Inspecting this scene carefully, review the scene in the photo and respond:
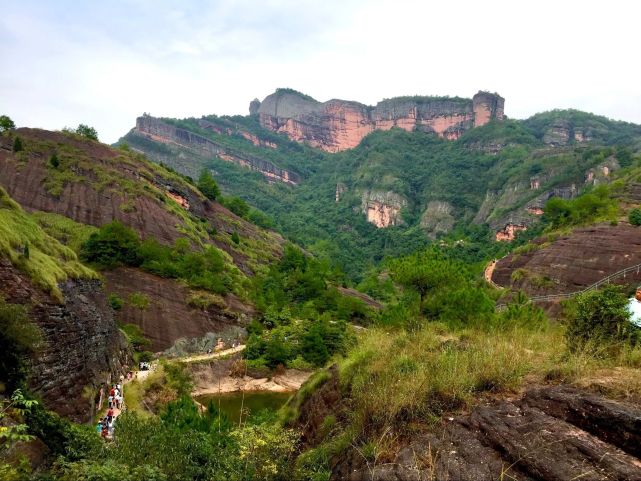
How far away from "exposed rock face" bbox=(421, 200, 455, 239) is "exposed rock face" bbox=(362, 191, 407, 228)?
1081cm

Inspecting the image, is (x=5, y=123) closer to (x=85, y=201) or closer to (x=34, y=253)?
(x=85, y=201)

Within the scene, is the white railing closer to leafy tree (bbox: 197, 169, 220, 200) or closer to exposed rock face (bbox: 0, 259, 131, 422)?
exposed rock face (bbox: 0, 259, 131, 422)

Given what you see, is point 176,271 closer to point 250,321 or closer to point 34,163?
point 250,321

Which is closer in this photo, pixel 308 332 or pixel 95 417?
pixel 95 417

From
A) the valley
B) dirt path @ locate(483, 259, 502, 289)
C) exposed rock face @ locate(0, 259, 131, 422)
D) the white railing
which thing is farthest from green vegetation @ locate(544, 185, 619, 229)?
exposed rock face @ locate(0, 259, 131, 422)

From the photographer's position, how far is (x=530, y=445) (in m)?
5.66

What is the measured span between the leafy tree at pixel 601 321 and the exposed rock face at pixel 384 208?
149 m

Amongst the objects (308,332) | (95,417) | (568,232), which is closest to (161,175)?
(308,332)

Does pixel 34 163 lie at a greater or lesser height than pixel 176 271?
greater

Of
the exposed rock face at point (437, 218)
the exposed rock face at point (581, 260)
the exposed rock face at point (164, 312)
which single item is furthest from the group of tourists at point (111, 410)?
the exposed rock face at point (437, 218)

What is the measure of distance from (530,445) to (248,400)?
32.8 m

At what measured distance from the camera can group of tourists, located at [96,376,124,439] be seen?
1943 centimetres

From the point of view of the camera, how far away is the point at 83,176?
192 ft

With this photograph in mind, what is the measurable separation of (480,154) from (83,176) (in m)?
157
